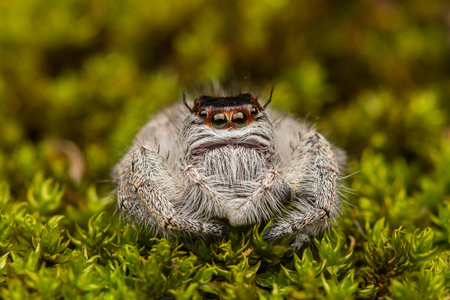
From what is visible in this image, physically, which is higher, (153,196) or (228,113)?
(228,113)

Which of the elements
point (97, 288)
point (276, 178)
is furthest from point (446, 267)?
point (97, 288)

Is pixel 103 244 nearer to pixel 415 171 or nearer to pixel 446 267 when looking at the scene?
pixel 446 267

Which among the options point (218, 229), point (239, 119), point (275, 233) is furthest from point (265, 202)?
point (239, 119)

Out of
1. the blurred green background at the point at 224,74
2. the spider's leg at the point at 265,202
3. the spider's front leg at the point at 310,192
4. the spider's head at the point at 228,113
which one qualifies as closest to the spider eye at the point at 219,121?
the spider's head at the point at 228,113

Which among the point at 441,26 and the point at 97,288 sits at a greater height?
the point at 441,26

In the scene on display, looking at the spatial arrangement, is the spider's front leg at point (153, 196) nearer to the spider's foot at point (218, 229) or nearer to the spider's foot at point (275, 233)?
the spider's foot at point (218, 229)

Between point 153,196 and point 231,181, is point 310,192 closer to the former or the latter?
point 231,181
